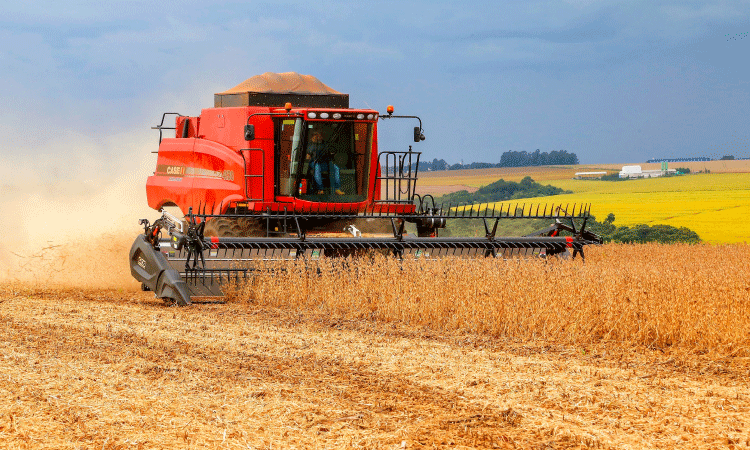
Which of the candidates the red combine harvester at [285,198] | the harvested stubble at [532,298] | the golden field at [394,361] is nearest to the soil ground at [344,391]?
the golden field at [394,361]

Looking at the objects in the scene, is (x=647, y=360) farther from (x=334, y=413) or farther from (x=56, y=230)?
(x=56, y=230)

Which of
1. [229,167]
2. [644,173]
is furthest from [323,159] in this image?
[644,173]

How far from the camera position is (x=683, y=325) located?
770 cm

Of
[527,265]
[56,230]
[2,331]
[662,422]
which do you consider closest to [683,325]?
[527,265]

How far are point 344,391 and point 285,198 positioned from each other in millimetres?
6508

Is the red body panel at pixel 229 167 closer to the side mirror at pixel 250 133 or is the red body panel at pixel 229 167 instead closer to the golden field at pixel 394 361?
the side mirror at pixel 250 133

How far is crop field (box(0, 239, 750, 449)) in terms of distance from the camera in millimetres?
4734

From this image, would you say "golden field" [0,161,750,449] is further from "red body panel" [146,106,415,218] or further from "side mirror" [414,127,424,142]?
"side mirror" [414,127,424,142]

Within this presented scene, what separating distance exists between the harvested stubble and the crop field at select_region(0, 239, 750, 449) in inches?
0.9

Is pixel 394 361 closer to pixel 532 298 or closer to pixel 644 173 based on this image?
pixel 532 298

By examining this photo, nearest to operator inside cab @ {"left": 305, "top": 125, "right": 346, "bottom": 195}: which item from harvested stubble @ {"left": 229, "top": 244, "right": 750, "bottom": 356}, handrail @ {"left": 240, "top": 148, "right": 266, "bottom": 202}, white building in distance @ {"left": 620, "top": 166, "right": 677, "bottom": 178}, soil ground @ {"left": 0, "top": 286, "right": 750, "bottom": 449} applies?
handrail @ {"left": 240, "top": 148, "right": 266, "bottom": 202}

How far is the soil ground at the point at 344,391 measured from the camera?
4629 millimetres

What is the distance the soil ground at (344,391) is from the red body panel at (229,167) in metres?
3.58

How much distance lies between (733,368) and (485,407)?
263cm
